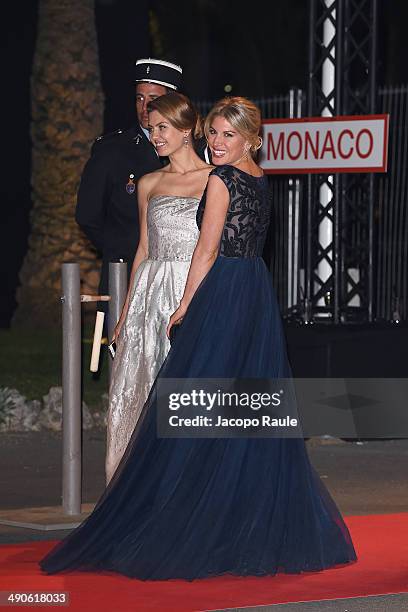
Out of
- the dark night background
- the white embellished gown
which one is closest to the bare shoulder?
the white embellished gown

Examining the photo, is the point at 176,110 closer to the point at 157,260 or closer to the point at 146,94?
the point at 157,260

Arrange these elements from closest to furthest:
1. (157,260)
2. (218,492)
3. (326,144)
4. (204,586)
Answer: (204,586) < (218,492) < (157,260) < (326,144)

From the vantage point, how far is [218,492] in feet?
22.1

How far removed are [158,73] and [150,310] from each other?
1.32 m

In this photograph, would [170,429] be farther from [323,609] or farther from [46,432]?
[46,432]

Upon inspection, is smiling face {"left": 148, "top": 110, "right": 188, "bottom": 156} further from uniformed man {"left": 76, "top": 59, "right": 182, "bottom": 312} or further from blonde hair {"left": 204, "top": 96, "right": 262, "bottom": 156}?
uniformed man {"left": 76, "top": 59, "right": 182, "bottom": 312}

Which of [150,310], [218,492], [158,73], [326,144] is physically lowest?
[218,492]

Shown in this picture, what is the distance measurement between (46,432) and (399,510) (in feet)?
11.7

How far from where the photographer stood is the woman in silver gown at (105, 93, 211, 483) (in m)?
7.30

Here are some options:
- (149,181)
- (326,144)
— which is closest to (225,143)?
(149,181)

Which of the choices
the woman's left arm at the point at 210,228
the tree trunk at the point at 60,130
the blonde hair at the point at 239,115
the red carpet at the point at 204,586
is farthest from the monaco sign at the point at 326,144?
the tree trunk at the point at 60,130

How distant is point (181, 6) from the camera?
4512 centimetres

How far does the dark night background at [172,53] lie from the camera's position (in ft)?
61.3

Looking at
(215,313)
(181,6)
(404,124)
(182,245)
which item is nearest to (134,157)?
(182,245)
